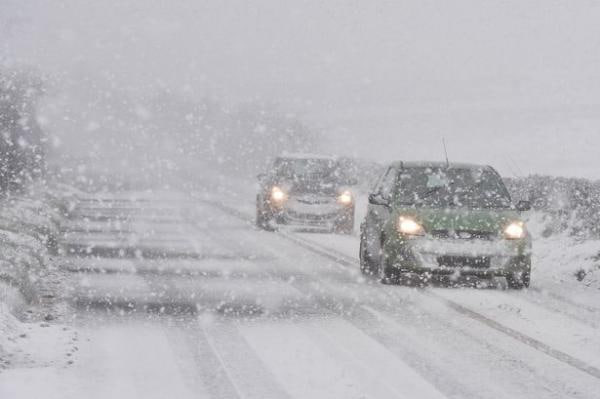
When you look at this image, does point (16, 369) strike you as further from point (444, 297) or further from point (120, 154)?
point (120, 154)

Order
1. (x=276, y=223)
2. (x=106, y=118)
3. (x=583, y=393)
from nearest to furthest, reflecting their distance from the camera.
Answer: (x=583, y=393) → (x=276, y=223) → (x=106, y=118)

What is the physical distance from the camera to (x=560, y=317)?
968cm

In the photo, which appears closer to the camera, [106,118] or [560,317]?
[560,317]

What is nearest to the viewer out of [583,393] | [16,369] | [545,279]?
[583,393]

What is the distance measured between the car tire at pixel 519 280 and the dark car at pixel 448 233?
0.04ft

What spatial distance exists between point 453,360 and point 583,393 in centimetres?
128

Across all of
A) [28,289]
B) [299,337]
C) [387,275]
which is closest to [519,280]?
[387,275]

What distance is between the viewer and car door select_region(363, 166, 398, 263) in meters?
12.6

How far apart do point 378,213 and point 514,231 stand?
1.98m

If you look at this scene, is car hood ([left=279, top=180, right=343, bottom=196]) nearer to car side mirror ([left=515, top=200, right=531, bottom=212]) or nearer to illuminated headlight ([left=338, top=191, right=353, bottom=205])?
illuminated headlight ([left=338, top=191, right=353, bottom=205])

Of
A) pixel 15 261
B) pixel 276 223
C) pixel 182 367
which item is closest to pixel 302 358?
pixel 182 367

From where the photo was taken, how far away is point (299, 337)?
823cm

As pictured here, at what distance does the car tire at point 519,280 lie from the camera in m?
11.8

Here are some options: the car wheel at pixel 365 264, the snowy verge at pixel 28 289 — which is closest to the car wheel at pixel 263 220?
the snowy verge at pixel 28 289
